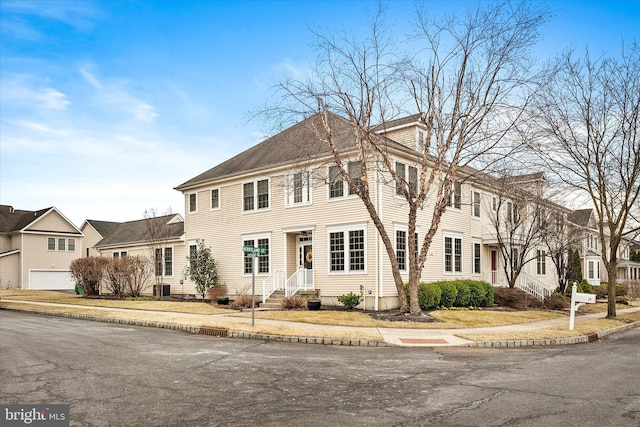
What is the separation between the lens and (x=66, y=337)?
15648 millimetres

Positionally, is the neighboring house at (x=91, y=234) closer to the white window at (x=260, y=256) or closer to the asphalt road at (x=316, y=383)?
the white window at (x=260, y=256)

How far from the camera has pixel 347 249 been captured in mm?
24797

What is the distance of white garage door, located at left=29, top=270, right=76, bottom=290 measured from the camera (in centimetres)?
5109

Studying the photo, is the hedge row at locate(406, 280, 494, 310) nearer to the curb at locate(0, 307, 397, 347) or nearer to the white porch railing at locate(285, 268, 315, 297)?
the white porch railing at locate(285, 268, 315, 297)

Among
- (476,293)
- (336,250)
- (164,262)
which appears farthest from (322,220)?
(164,262)

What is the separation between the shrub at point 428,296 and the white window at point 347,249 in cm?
259

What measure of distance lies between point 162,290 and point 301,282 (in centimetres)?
1132

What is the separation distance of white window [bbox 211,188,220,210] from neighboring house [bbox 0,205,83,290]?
2785 cm

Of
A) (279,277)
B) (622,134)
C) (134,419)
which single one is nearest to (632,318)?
(622,134)

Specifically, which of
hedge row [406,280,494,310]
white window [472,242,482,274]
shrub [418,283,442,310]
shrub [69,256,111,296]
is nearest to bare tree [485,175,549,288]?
white window [472,242,482,274]

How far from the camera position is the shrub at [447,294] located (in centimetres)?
2481

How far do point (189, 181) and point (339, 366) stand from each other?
24.0 m

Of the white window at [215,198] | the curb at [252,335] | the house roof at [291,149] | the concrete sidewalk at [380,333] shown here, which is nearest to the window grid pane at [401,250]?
the house roof at [291,149]

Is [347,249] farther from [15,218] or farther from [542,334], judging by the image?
[15,218]
